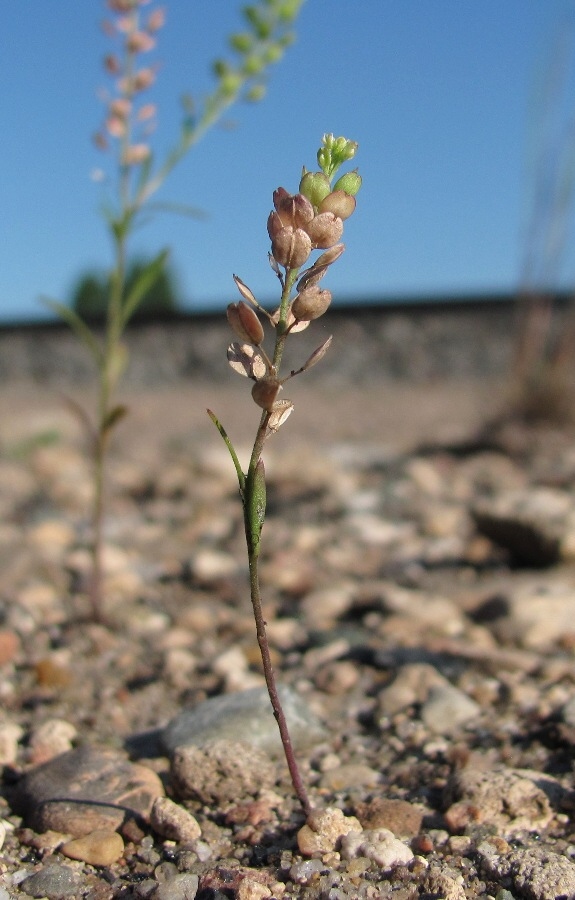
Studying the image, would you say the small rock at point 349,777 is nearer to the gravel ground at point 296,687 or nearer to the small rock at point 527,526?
the gravel ground at point 296,687

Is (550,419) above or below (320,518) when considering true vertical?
above

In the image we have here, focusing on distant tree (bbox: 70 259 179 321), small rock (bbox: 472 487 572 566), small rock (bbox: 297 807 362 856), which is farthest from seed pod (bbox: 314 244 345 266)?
distant tree (bbox: 70 259 179 321)

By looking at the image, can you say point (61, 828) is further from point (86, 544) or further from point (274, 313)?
point (86, 544)

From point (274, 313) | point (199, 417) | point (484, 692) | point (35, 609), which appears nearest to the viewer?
point (274, 313)

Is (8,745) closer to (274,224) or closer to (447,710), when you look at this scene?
(447,710)

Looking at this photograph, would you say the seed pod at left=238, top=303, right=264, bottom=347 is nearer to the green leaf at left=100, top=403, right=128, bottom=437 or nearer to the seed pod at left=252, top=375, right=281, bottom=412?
the seed pod at left=252, top=375, right=281, bottom=412

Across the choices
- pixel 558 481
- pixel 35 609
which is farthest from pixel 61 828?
pixel 558 481
